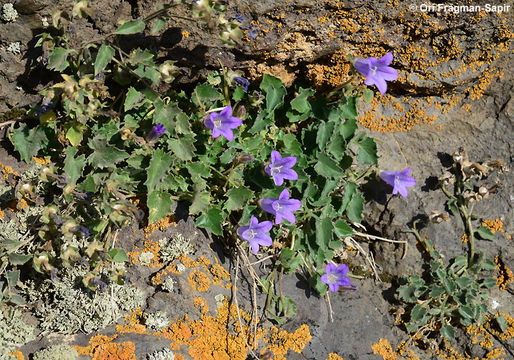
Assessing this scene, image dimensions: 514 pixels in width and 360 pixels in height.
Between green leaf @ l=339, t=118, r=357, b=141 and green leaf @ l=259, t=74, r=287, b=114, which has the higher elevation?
green leaf @ l=259, t=74, r=287, b=114

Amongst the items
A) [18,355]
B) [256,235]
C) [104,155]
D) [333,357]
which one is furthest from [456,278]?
[18,355]

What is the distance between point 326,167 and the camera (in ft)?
12.5

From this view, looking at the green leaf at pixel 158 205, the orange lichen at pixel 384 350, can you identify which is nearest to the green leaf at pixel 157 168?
the green leaf at pixel 158 205

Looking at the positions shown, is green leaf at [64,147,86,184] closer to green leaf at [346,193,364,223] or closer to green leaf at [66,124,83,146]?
green leaf at [66,124,83,146]

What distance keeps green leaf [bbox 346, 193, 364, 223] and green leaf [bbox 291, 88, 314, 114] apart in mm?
813

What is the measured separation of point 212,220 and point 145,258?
0.60 metres

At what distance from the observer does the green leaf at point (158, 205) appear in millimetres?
3473

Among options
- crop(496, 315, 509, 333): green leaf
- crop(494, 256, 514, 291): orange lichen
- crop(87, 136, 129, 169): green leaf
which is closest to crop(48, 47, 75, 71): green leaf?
crop(87, 136, 129, 169): green leaf

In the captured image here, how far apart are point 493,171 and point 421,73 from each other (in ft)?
3.60

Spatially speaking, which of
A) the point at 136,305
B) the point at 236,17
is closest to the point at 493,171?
the point at 236,17

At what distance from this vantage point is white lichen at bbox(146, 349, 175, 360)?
10.6 feet

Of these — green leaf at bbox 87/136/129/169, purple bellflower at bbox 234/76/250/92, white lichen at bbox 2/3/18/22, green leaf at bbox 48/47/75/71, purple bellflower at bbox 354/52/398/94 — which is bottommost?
green leaf at bbox 87/136/129/169

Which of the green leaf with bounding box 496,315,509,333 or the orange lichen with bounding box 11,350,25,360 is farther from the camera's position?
the green leaf with bounding box 496,315,509,333

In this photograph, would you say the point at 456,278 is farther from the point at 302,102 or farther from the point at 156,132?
the point at 156,132
